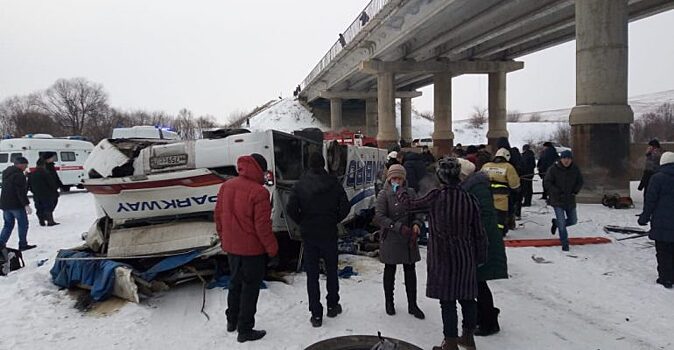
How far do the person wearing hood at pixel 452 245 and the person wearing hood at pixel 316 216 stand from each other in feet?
4.05

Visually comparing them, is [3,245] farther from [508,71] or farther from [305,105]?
[305,105]

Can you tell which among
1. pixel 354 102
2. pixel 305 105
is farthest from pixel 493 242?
pixel 305 105

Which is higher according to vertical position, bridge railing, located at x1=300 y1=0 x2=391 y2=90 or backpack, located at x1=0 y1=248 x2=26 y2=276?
bridge railing, located at x1=300 y1=0 x2=391 y2=90

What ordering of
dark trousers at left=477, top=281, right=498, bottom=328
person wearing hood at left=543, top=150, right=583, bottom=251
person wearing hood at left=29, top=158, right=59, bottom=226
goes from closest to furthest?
dark trousers at left=477, top=281, right=498, bottom=328 < person wearing hood at left=543, top=150, right=583, bottom=251 < person wearing hood at left=29, top=158, right=59, bottom=226

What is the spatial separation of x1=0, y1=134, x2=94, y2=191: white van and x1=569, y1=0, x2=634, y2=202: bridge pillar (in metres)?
20.8

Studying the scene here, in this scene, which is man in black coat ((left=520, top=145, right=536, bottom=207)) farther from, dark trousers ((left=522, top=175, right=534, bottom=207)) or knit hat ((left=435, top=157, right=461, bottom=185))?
knit hat ((left=435, top=157, right=461, bottom=185))

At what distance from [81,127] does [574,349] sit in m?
85.6

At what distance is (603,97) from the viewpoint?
13016 mm

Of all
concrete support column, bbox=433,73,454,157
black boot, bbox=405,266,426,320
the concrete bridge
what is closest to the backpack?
black boot, bbox=405,266,426,320

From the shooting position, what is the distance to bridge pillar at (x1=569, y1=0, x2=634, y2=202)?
12820mm

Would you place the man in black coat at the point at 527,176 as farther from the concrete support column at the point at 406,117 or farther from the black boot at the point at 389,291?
the concrete support column at the point at 406,117

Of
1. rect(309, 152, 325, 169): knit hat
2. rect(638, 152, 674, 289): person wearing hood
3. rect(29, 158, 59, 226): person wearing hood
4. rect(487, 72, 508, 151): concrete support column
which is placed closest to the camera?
rect(309, 152, 325, 169): knit hat

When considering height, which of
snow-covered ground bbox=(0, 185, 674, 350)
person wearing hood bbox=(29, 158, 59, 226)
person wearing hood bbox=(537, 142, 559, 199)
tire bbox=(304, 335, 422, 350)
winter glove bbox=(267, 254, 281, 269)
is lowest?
snow-covered ground bbox=(0, 185, 674, 350)

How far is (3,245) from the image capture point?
797 cm
